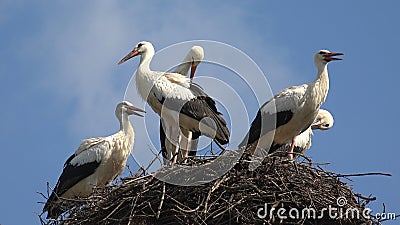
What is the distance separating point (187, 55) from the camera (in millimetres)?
13102

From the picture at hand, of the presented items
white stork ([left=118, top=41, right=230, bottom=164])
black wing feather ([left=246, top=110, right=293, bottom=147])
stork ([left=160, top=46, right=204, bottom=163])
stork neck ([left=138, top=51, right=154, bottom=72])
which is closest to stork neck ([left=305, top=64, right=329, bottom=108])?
black wing feather ([left=246, top=110, right=293, bottom=147])

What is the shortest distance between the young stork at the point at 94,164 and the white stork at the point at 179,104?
0.57m

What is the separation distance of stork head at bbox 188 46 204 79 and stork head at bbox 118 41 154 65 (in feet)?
2.28

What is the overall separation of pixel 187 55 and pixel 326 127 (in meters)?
2.14

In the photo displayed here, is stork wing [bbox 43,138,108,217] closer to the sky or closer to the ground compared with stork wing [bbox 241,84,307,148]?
closer to the ground

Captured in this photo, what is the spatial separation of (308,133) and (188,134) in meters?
1.77

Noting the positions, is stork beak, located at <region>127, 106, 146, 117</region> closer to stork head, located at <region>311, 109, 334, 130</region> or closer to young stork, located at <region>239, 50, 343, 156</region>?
young stork, located at <region>239, 50, 343, 156</region>

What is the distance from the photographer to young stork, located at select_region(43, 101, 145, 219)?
11.9 meters

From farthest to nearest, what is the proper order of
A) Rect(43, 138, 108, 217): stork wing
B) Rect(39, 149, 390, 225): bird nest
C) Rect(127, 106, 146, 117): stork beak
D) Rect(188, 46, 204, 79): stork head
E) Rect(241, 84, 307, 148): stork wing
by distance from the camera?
Rect(188, 46, 204, 79): stork head
Rect(127, 106, 146, 117): stork beak
Rect(43, 138, 108, 217): stork wing
Rect(241, 84, 307, 148): stork wing
Rect(39, 149, 390, 225): bird nest

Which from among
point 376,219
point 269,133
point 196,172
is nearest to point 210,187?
point 196,172

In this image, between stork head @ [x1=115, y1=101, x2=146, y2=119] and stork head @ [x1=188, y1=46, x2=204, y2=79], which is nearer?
stork head @ [x1=115, y1=101, x2=146, y2=119]

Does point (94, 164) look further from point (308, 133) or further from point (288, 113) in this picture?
point (308, 133)

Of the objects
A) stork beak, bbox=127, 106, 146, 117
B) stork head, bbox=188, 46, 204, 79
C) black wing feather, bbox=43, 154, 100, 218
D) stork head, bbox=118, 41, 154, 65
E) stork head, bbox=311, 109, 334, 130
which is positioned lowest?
black wing feather, bbox=43, 154, 100, 218

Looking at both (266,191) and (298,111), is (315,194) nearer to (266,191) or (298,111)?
(266,191)
